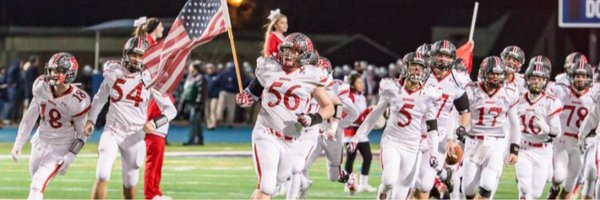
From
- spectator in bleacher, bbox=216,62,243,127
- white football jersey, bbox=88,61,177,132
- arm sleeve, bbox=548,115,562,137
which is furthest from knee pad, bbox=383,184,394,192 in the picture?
spectator in bleacher, bbox=216,62,243,127

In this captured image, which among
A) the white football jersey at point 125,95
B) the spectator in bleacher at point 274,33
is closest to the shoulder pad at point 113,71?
the white football jersey at point 125,95

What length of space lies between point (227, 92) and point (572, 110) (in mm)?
16642

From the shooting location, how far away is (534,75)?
14.5 metres

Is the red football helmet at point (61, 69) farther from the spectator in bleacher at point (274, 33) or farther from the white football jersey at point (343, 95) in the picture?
the white football jersey at point (343, 95)

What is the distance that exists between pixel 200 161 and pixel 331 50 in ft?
68.4

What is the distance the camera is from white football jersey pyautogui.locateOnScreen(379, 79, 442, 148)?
13539 millimetres

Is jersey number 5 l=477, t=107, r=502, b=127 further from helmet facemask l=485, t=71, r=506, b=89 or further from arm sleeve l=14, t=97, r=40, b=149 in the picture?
arm sleeve l=14, t=97, r=40, b=149

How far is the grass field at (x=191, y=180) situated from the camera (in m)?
16.5

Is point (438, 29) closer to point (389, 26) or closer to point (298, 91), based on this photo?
point (389, 26)

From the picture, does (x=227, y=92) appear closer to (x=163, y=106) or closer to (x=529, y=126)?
(x=529, y=126)

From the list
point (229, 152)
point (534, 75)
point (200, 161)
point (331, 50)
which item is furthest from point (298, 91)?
point (331, 50)

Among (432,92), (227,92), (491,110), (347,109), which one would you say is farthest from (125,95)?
(227,92)

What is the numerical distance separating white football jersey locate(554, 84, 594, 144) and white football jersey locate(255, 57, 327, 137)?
3.94 m

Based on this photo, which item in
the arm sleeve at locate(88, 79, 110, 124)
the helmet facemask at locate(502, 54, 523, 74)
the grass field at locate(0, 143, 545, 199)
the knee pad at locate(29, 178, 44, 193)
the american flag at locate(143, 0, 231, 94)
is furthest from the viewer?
the grass field at locate(0, 143, 545, 199)
